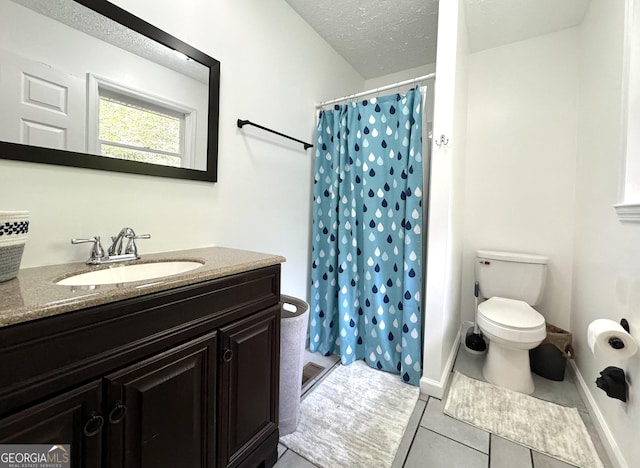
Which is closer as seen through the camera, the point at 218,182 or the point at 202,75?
the point at 202,75

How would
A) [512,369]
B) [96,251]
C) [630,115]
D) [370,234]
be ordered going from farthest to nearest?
[370,234] < [512,369] < [630,115] < [96,251]

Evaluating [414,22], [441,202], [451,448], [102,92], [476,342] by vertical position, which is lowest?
[451,448]

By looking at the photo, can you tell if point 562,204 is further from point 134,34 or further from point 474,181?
A: point 134,34

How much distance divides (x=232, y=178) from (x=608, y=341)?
1.96 m

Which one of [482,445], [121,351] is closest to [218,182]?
[121,351]

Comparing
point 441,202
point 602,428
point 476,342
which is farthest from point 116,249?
point 476,342

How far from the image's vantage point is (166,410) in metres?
0.81

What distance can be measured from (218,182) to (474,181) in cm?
218

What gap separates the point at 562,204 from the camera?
2.14m

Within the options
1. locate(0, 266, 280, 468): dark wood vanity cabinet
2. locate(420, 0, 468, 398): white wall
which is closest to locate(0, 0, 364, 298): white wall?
locate(0, 266, 280, 468): dark wood vanity cabinet

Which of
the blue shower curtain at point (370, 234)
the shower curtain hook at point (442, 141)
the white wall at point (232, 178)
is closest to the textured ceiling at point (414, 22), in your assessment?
the white wall at point (232, 178)

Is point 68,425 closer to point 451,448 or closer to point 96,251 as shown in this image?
point 96,251

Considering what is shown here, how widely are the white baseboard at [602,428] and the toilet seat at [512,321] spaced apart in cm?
39

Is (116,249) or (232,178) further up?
(232,178)
